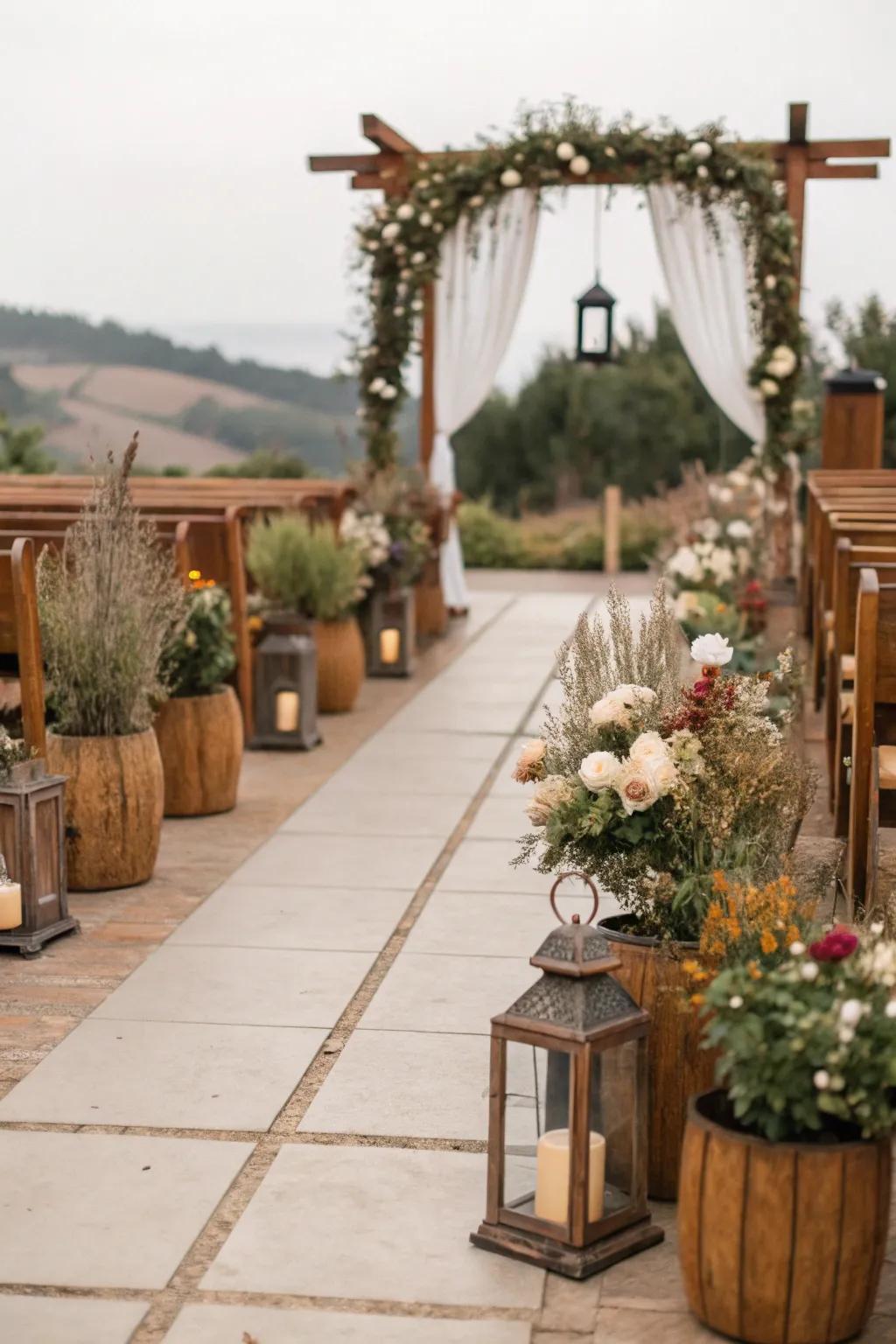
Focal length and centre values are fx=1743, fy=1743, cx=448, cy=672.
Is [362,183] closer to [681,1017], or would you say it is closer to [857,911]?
[857,911]

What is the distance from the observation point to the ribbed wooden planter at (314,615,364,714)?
7.90 meters

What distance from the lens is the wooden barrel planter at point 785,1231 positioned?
95.9 inches

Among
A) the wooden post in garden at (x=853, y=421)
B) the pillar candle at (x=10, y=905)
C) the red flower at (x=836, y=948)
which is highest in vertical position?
the wooden post in garden at (x=853, y=421)

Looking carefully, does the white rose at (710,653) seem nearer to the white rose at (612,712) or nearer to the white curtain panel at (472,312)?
the white rose at (612,712)

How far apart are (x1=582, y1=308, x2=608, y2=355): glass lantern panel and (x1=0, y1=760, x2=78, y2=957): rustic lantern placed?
6.50 m

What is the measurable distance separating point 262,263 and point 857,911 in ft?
60.1

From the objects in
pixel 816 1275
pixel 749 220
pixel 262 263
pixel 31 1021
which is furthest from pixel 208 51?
pixel 816 1275

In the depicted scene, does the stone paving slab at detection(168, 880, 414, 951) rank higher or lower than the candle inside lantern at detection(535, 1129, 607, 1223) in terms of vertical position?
lower

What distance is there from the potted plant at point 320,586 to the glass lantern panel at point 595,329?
9.89 feet

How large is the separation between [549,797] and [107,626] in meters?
2.11

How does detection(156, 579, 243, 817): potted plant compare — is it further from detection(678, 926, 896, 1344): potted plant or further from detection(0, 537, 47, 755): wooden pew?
detection(678, 926, 896, 1344): potted plant

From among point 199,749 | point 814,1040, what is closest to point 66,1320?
point 814,1040

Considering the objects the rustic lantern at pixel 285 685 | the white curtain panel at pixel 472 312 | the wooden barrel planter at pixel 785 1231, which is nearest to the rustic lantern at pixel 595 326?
the white curtain panel at pixel 472 312

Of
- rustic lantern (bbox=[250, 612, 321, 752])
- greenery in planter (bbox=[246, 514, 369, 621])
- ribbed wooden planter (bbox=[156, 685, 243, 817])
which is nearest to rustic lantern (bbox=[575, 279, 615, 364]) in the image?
greenery in planter (bbox=[246, 514, 369, 621])
